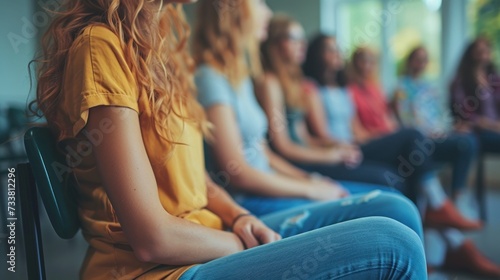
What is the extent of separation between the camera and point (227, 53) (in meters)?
1.44

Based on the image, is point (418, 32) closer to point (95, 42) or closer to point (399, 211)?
point (399, 211)

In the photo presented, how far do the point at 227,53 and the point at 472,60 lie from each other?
8.03 ft

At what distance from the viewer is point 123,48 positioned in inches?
29.2

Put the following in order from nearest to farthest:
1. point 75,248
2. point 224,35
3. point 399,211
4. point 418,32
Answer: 1. point 399,211
2. point 224,35
3. point 75,248
4. point 418,32

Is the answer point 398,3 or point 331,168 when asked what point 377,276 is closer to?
point 331,168

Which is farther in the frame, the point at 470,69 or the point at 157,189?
the point at 470,69

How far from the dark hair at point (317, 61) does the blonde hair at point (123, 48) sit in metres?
2.11

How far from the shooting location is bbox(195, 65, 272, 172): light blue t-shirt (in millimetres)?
1340

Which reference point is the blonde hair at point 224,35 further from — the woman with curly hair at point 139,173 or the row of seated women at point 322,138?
the woman with curly hair at point 139,173

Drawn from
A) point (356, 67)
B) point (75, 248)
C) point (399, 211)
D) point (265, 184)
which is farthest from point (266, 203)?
point (356, 67)

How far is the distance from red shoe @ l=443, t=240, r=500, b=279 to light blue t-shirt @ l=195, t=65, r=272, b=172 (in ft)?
3.08

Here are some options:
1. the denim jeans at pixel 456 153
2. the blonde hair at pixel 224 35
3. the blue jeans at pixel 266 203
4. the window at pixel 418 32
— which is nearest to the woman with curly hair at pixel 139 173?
the blue jeans at pixel 266 203

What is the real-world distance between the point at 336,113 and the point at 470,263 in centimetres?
109

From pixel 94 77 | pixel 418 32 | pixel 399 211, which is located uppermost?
pixel 94 77
